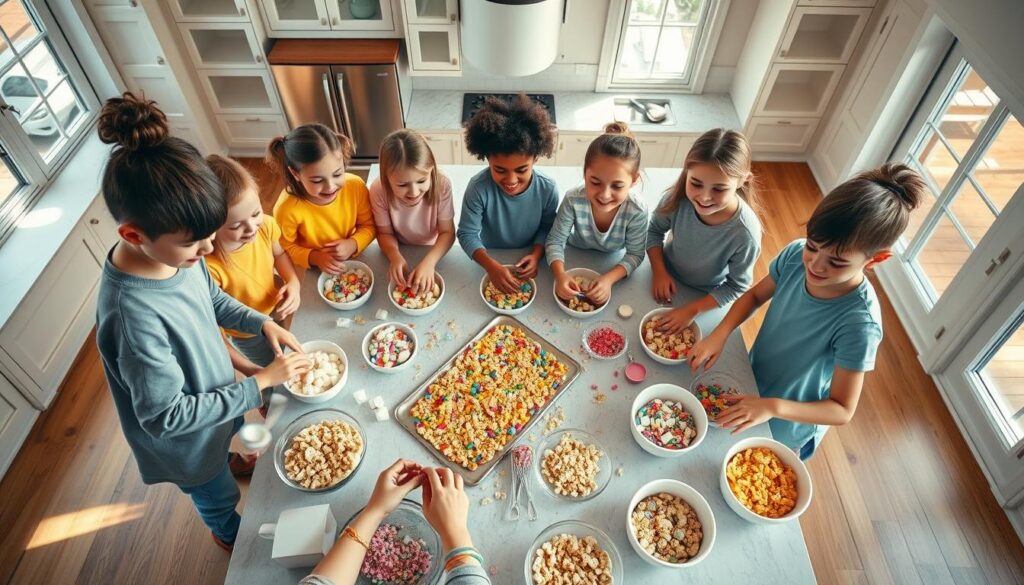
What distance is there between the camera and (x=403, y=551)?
1.24 metres

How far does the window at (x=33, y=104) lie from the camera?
8.25 ft

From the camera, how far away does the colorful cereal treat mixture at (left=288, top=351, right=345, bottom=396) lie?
150cm

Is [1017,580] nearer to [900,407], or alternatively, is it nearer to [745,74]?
[900,407]

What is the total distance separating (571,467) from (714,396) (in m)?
0.45

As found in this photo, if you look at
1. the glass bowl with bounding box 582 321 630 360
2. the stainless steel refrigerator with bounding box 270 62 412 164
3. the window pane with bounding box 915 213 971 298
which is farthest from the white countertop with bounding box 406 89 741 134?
the glass bowl with bounding box 582 321 630 360

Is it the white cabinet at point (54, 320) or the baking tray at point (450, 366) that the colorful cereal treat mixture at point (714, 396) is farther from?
the white cabinet at point (54, 320)

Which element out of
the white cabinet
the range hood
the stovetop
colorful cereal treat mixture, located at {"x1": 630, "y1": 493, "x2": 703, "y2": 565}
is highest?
the range hood

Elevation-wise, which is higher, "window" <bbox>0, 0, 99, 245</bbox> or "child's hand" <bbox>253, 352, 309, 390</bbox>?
"child's hand" <bbox>253, 352, 309, 390</bbox>

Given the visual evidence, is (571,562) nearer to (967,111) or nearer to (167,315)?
(167,315)

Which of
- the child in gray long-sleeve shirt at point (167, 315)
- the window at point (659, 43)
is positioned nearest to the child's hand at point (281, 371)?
the child in gray long-sleeve shirt at point (167, 315)

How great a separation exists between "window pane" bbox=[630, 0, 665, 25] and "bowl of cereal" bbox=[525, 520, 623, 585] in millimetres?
2921

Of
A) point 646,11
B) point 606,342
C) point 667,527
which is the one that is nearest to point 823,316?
point 606,342

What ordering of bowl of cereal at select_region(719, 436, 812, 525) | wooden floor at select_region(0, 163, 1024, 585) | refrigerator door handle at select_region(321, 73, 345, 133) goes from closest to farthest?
bowl of cereal at select_region(719, 436, 812, 525)
wooden floor at select_region(0, 163, 1024, 585)
refrigerator door handle at select_region(321, 73, 345, 133)

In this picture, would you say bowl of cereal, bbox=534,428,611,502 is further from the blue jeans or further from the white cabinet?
the white cabinet
